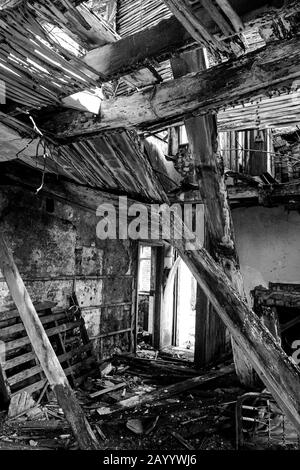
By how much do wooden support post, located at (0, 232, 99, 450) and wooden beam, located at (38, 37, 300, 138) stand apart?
1.96 m

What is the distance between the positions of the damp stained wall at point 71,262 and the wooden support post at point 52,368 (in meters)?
1.71

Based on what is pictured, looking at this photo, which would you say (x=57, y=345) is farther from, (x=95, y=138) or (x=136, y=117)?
(x=136, y=117)

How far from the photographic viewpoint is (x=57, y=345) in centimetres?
607

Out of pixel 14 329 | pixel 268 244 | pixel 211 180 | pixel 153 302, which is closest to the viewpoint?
pixel 211 180

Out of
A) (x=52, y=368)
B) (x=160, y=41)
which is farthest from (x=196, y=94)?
(x=52, y=368)

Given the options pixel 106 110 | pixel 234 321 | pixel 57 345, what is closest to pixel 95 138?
pixel 106 110

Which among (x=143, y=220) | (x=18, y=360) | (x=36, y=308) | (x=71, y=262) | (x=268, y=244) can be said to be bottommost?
(x=18, y=360)

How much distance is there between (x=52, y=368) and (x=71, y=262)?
3421 mm

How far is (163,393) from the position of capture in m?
5.66

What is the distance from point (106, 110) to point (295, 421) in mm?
2836

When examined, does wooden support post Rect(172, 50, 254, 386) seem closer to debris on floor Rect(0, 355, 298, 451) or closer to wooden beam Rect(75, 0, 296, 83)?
wooden beam Rect(75, 0, 296, 83)

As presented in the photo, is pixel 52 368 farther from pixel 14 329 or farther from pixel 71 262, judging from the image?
pixel 71 262

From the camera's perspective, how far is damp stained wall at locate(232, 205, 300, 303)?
21.2 feet
